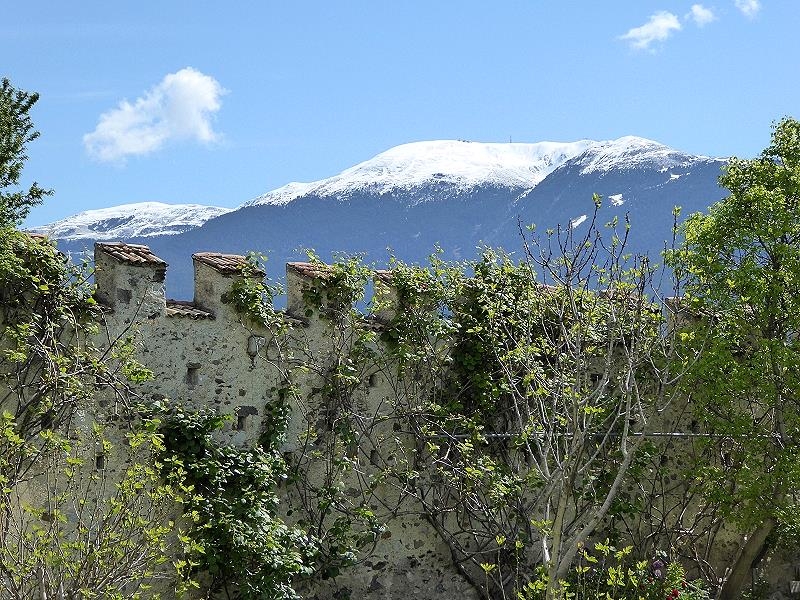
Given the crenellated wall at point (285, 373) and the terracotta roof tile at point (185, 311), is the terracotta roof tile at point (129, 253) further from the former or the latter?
the terracotta roof tile at point (185, 311)

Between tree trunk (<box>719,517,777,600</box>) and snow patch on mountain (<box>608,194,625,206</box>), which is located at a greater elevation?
snow patch on mountain (<box>608,194,625,206</box>)

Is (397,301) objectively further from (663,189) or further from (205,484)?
(663,189)

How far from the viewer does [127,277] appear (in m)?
13.5

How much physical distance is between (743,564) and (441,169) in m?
113

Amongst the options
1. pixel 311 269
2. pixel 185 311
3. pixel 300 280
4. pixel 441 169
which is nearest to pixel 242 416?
pixel 185 311

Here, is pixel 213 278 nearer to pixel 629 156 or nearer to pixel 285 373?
pixel 285 373

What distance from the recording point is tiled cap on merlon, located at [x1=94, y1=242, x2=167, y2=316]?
1345 cm

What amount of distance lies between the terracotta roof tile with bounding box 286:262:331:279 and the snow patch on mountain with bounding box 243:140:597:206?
104114 millimetres

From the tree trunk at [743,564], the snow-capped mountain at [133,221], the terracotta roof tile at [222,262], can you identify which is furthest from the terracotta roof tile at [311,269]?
the snow-capped mountain at [133,221]

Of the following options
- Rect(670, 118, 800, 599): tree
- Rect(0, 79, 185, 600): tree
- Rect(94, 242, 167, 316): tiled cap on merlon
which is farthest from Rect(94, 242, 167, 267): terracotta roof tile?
Rect(670, 118, 800, 599): tree

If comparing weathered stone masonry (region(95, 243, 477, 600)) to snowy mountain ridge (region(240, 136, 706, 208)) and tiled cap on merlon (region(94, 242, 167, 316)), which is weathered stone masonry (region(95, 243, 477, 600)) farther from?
snowy mountain ridge (region(240, 136, 706, 208))

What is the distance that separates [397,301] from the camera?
15.5m

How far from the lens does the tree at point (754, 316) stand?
14.6 meters

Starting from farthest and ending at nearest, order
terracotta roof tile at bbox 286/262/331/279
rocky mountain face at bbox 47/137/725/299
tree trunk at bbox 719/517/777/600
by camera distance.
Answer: rocky mountain face at bbox 47/137/725/299 → tree trunk at bbox 719/517/777/600 → terracotta roof tile at bbox 286/262/331/279
